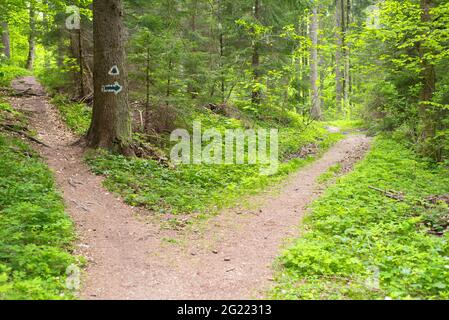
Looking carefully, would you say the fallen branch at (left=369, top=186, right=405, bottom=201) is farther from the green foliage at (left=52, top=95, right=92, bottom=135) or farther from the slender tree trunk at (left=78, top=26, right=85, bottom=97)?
the slender tree trunk at (left=78, top=26, right=85, bottom=97)

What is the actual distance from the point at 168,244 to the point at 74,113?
9.23 m

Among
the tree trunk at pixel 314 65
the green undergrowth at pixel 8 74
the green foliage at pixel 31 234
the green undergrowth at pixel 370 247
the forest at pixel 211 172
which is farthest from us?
the tree trunk at pixel 314 65

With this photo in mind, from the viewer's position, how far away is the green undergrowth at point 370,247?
201 inches

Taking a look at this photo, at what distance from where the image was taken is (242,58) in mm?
18516

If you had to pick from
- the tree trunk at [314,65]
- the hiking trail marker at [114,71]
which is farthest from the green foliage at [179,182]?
the tree trunk at [314,65]

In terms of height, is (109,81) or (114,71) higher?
(114,71)

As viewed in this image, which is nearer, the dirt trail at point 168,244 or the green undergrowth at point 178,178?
the dirt trail at point 168,244

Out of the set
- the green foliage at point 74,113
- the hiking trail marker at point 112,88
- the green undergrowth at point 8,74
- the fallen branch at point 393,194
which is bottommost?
the fallen branch at point 393,194

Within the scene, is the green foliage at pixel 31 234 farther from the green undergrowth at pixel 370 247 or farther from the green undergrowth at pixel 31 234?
the green undergrowth at pixel 370 247

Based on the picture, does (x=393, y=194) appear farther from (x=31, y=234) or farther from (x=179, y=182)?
(x=31, y=234)

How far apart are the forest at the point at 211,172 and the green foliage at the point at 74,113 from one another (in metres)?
0.09

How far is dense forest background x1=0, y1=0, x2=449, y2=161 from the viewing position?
40.3 ft

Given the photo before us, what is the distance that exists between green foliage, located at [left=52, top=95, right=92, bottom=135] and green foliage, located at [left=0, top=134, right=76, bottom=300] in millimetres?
4133

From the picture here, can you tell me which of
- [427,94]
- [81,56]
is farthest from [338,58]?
[81,56]
